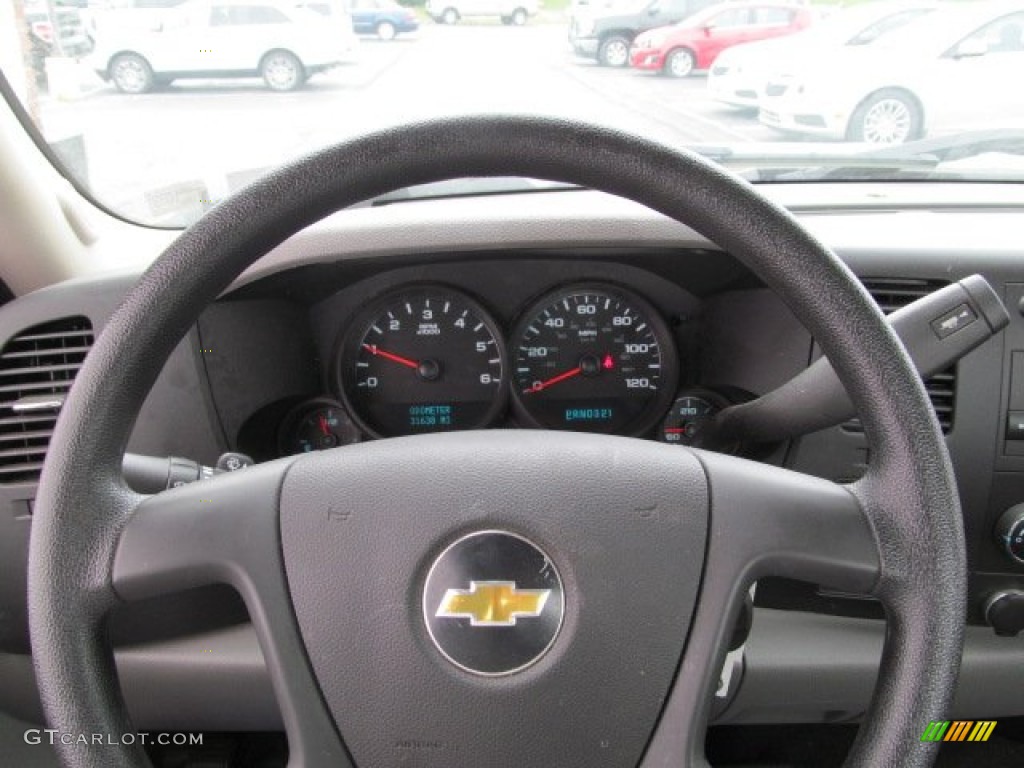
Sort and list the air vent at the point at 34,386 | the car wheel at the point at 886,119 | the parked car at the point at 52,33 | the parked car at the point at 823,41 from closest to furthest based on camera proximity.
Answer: the air vent at the point at 34,386 < the parked car at the point at 52,33 < the car wheel at the point at 886,119 < the parked car at the point at 823,41

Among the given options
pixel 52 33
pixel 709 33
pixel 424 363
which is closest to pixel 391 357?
pixel 424 363

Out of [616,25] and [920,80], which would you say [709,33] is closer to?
[616,25]

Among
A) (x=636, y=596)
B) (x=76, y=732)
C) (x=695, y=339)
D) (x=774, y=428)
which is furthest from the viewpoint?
(x=695, y=339)

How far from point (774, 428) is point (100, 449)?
36.0 inches

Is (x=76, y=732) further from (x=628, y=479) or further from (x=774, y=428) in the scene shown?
(x=774, y=428)

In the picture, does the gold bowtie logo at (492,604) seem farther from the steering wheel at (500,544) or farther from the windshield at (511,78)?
the windshield at (511,78)

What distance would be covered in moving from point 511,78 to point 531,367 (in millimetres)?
782

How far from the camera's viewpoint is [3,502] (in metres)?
1.69

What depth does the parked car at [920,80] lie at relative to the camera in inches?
95.1

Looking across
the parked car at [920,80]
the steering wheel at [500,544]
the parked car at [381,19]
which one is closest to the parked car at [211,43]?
the parked car at [381,19]

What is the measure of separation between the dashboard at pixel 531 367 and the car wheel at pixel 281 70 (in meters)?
0.58

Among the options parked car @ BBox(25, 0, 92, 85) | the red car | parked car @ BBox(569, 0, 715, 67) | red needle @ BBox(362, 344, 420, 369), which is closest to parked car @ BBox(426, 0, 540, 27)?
parked car @ BBox(569, 0, 715, 67)

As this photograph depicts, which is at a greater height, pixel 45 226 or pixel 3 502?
pixel 45 226

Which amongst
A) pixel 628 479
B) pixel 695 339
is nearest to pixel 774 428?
pixel 628 479
